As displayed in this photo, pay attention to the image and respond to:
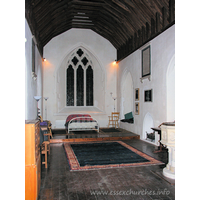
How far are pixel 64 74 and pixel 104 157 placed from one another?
709 centimetres

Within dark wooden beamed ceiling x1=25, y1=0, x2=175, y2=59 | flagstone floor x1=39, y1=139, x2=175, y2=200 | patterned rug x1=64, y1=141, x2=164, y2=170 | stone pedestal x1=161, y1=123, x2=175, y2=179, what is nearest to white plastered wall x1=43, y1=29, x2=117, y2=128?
dark wooden beamed ceiling x1=25, y1=0, x2=175, y2=59

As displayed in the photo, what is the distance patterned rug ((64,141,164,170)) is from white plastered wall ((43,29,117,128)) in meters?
4.45

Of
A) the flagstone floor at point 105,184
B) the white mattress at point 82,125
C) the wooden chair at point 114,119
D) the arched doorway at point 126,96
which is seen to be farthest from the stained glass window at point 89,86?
the flagstone floor at point 105,184

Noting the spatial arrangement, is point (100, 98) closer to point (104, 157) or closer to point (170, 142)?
point (104, 157)

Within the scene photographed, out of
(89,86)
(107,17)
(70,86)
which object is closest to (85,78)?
(89,86)

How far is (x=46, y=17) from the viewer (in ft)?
25.3

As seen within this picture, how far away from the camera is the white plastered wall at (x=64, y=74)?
10.6 metres

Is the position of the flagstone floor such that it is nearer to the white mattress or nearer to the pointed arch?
the white mattress

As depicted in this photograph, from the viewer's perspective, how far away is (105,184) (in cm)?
345

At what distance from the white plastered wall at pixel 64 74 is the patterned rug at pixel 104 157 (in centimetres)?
445
